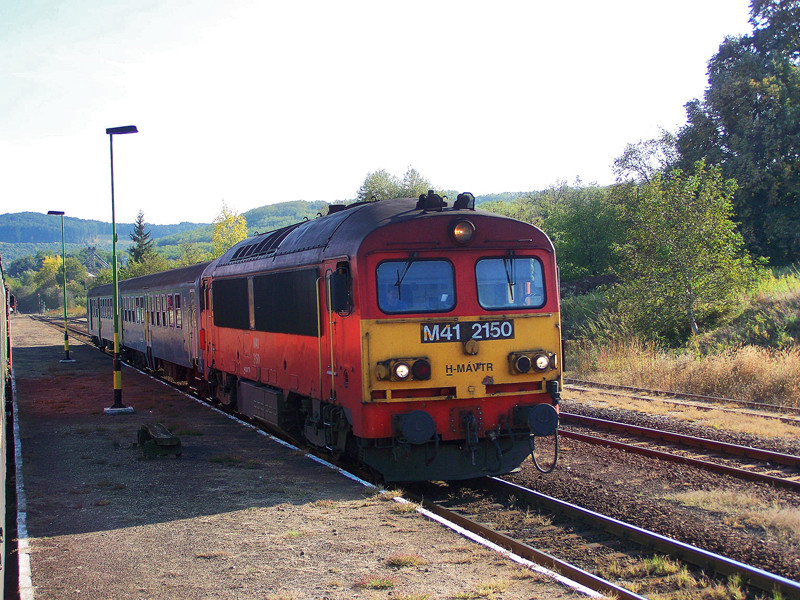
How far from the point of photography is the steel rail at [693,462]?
8.83 meters

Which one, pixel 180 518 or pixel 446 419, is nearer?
pixel 180 518

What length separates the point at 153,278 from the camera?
1013 inches

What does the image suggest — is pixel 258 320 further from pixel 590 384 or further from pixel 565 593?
pixel 590 384

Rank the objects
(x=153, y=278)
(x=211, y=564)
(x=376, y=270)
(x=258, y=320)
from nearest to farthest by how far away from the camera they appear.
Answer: (x=211, y=564) → (x=376, y=270) → (x=258, y=320) → (x=153, y=278)

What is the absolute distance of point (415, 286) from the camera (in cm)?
874

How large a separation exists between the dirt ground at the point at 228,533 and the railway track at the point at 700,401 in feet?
28.2

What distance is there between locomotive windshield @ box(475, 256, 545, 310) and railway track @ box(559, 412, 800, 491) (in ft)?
10.5

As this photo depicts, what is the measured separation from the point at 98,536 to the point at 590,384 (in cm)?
1452

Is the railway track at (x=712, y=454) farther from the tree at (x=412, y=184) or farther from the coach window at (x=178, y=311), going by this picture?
the tree at (x=412, y=184)

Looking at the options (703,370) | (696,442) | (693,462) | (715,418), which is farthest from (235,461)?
(703,370)

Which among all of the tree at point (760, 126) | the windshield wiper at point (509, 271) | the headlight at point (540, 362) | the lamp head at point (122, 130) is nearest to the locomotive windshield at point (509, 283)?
the windshield wiper at point (509, 271)

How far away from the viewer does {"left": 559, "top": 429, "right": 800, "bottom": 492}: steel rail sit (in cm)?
883

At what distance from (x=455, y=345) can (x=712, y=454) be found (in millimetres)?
4734

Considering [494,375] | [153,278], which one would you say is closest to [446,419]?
[494,375]
